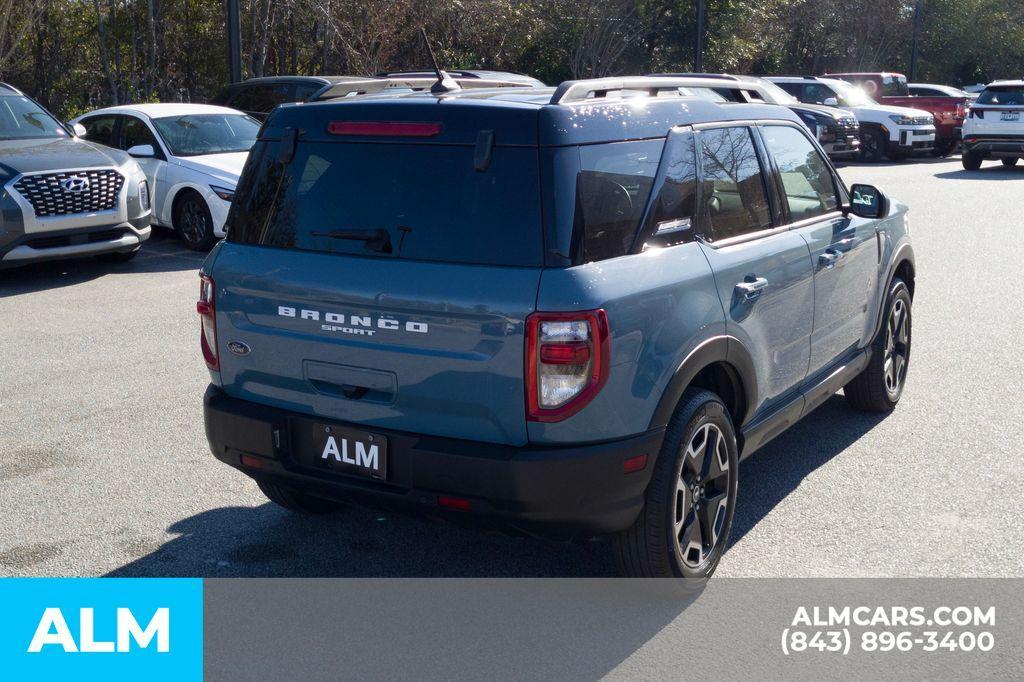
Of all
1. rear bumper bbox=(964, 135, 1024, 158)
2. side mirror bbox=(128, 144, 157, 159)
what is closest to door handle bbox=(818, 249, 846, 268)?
side mirror bbox=(128, 144, 157, 159)

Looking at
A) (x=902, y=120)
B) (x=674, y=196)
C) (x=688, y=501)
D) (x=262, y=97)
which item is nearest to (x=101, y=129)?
(x=262, y=97)

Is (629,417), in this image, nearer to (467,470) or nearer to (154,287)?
(467,470)

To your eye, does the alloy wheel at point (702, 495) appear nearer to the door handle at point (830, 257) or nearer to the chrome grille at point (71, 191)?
the door handle at point (830, 257)

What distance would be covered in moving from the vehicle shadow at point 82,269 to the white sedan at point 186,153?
1.00 ft

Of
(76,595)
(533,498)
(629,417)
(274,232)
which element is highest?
(274,232)

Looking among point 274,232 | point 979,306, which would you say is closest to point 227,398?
point 274,232

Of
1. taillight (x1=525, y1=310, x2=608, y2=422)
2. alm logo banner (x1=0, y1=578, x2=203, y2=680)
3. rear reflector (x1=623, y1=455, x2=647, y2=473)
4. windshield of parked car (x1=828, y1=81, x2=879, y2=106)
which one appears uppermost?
windshield of parked car (x1=828, y1=81, x2=879, y2=106)

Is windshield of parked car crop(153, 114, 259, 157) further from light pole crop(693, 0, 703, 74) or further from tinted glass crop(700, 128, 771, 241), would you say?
light pole crop(693, 0, 703, 74)

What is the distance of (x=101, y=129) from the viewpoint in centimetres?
1355

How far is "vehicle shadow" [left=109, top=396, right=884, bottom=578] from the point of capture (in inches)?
176

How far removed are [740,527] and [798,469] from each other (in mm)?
859

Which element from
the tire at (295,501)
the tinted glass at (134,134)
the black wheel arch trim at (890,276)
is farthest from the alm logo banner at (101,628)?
the tinted glass at (134,134)

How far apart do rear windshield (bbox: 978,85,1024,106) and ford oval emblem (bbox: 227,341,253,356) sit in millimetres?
22048

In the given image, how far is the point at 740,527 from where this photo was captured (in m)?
4.89
